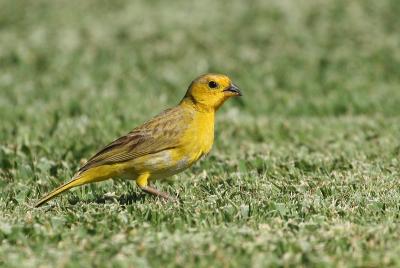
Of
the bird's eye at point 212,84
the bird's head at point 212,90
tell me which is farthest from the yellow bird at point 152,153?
the bird's eye at point 212,84

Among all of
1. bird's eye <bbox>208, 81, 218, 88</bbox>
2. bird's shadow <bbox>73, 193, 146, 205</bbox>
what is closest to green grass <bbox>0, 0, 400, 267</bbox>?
bird's shadow <bbox>73, 193, 146, 205</bbox>

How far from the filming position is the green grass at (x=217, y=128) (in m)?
5.38

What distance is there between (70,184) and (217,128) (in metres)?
3.84

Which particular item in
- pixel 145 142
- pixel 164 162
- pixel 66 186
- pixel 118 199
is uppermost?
pixel 145 142

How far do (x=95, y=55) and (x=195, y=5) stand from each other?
344cm

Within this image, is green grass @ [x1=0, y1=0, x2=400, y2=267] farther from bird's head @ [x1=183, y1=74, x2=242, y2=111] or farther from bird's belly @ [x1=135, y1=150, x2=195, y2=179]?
bird's head @ [x1=183, y1=74, x2=242, y2=111]

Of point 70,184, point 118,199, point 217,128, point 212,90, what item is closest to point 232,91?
point 212,90

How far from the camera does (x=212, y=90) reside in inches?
299

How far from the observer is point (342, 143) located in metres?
9.31

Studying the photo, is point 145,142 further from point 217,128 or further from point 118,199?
point 217,128

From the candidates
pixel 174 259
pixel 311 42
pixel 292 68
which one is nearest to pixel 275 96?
pixel 292 68

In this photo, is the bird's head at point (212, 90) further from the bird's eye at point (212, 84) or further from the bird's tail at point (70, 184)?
the bird's tail at point (70, 184)

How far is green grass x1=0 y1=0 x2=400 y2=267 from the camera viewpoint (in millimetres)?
5375

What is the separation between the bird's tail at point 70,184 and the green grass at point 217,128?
0.10 metres
